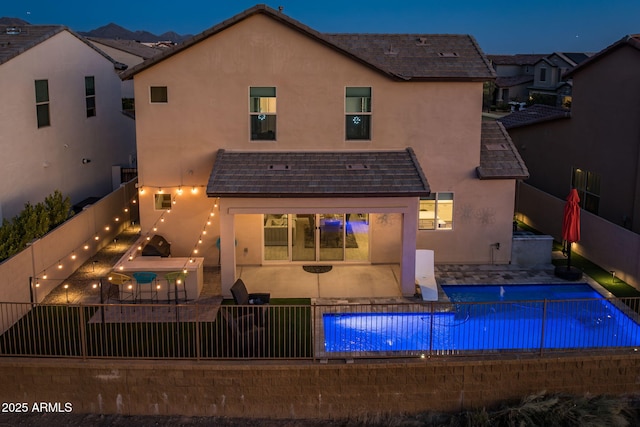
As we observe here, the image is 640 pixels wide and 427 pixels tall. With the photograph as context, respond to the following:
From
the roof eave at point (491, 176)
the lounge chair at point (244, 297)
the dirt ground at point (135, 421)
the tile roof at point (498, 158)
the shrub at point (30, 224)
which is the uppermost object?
the tile roof at point (498, 158)

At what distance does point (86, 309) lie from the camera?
1702cm

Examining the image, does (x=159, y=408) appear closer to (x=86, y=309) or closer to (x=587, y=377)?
(x=86, y=309)

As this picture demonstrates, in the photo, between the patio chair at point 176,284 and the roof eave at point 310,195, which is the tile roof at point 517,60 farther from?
the patio chair at point 176,284

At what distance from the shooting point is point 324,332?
614 inches

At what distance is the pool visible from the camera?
1481 centimetres

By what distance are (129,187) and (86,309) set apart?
9.33 m

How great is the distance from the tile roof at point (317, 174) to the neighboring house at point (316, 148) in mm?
58

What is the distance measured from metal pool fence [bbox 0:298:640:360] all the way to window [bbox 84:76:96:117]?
11.1 meters

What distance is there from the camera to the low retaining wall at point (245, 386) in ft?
44.7

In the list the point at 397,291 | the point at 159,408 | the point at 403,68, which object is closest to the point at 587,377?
the point at 397,291

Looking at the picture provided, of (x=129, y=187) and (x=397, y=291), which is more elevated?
(x=129, y=187)

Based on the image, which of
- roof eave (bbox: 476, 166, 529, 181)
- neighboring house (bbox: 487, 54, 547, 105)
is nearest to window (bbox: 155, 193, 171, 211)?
roof eave (bbox: 476, 166, 529, 181)

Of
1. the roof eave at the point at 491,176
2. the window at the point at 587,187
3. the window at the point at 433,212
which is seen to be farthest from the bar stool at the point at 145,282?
the window at the point at 587,187

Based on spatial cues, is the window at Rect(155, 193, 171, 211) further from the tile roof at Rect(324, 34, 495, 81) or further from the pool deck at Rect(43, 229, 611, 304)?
the tile roof at Rect(324, 34, 495, 81)
